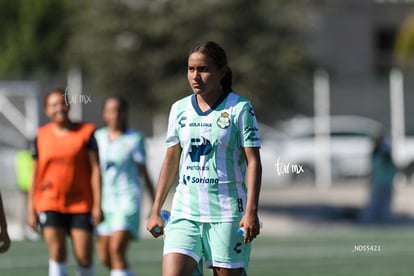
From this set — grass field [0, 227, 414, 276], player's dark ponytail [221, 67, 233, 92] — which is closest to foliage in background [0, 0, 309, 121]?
grass field [0, 227, 414, 276]

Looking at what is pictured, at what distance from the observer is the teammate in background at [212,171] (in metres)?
8.19

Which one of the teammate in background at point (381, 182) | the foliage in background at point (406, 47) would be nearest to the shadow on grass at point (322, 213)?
the teammate in background at point (381, 182)

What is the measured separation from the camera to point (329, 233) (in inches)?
934

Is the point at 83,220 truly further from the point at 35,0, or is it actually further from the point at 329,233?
the point at 35,0

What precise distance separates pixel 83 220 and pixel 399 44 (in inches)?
1353

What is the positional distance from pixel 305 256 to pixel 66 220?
7111 mm

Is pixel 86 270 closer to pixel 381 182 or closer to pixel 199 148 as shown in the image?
pixel 199 148

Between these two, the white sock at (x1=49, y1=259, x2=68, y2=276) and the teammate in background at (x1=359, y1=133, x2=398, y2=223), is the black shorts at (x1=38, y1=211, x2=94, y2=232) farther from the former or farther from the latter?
the teammate in background at (x1=359, y1=133, x2=398, y2=223)

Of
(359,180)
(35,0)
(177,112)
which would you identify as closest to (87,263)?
(177,112)

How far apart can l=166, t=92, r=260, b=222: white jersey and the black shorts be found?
304 centimetres

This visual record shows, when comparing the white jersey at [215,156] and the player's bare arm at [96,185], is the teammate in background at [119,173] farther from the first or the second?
the white jersey at [215,156]

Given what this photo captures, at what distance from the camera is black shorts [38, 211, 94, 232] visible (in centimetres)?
1122

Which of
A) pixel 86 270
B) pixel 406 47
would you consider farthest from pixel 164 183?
pixel 406 47

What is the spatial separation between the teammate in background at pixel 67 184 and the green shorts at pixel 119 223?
1.13 metres
